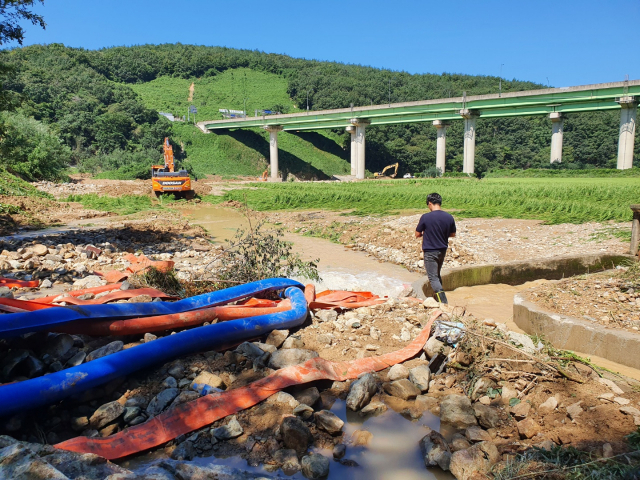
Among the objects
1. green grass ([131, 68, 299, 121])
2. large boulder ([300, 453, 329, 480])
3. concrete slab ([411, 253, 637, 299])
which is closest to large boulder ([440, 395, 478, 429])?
large boulder ([300, 453, 329, 480])

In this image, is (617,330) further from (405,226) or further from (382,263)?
(405,226)

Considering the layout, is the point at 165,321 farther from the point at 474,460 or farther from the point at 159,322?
the point at 474,460

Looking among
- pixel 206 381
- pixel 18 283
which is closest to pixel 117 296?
pixel 206 381

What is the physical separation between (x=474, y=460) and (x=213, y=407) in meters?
1.96

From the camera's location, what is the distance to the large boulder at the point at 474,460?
3.16m

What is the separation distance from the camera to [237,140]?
253 feet

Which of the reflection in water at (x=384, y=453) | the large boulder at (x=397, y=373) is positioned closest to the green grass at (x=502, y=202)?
the large boulder at (x=397, y=373)

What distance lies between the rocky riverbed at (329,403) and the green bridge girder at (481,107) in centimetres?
4857

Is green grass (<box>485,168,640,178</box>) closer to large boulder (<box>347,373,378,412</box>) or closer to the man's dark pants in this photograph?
the man's dark pants

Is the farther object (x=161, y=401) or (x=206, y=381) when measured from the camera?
(x=206, y=381)

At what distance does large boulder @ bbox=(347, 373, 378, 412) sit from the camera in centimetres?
403

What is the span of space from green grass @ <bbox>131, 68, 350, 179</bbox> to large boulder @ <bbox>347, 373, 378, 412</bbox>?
58.8 meters

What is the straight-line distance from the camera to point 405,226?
13.8 meters

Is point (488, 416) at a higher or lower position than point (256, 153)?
lower
